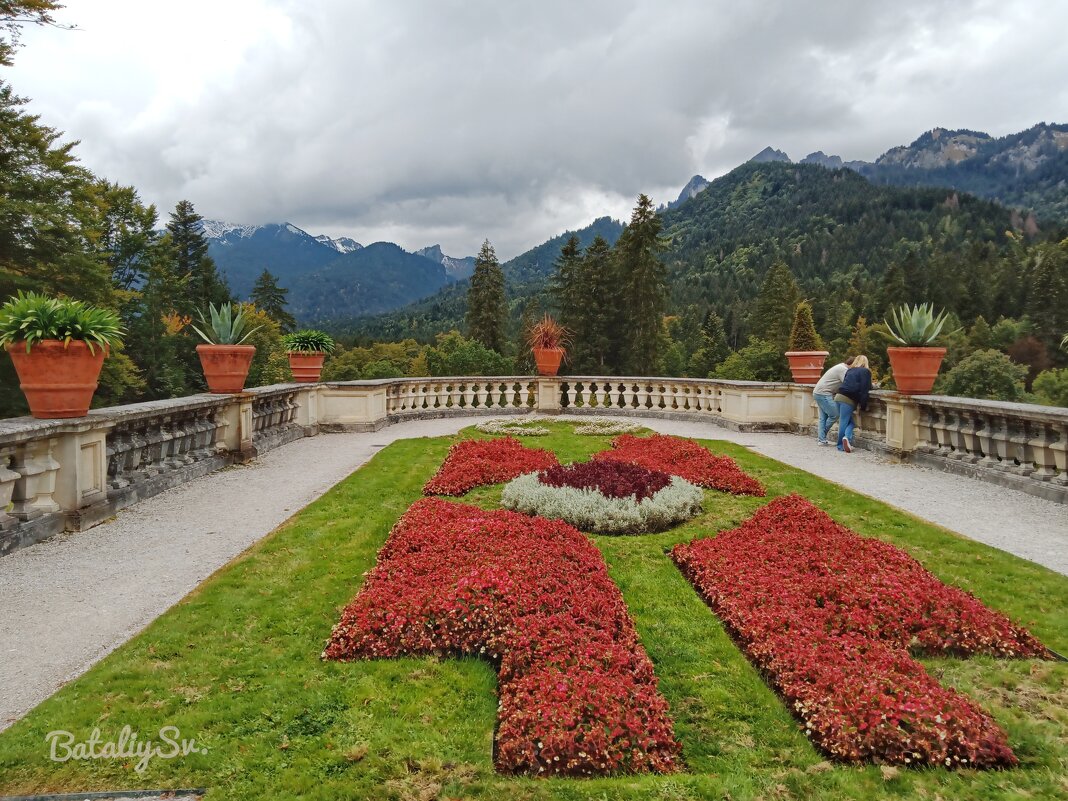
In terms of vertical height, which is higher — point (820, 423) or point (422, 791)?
point (820, 423)

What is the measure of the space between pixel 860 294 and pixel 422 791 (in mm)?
106698

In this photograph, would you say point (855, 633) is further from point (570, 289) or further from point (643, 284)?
point (570, 289)

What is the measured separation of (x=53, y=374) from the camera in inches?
251

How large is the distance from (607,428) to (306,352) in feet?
23.7

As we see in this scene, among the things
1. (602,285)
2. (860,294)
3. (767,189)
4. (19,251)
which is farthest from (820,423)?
(767,189)

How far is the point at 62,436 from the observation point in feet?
20.7

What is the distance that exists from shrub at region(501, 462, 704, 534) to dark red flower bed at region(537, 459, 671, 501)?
0.06 feet

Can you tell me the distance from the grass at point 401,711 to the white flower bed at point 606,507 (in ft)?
4.51

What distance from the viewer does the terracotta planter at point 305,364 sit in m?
14.6

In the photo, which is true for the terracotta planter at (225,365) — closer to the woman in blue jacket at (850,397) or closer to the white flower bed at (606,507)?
the white flower bed at (606,507)

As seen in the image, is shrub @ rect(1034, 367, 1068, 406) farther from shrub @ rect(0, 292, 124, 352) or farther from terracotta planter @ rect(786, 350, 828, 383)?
shrub @ rect(0, 292, 124, 352)

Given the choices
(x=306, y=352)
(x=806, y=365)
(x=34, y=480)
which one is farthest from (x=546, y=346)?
(x=34, y=480)

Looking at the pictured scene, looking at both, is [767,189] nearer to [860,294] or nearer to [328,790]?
[860,294]

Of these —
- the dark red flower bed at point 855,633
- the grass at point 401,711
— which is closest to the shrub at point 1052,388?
the dark red flower bed at point 855,633
